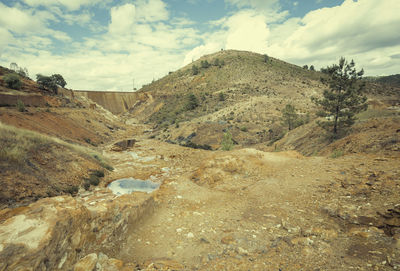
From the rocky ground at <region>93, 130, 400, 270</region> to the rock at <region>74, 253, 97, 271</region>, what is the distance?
36.1 inches

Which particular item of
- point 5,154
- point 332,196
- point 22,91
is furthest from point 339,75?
point 22,91

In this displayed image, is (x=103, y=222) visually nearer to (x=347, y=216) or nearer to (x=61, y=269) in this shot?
(x=61, y=269)

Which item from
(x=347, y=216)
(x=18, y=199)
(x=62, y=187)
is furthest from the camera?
(x=62, y=187)

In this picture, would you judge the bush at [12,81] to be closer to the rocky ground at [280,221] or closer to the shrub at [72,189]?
the shrub at [72,189]

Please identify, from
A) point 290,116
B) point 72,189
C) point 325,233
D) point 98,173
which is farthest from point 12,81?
point 290,116

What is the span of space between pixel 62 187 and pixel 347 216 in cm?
1380

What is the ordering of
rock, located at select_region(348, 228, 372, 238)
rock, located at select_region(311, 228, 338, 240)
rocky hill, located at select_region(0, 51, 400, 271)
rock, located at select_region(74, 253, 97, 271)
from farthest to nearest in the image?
rock, located at select_region(311, 228, 338, 240)
rock, located at select_region(348, 228, 372, 238)
rocky hill, located at select_region(0, 51, 400, 271)
rock, located at select_region(74, 253, 97, 271)

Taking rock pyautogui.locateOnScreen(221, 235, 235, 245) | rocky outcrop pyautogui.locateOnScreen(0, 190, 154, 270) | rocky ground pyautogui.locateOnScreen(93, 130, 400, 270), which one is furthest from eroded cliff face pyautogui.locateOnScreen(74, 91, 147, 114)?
rock pyautogui.locateOnScreen(221, 235, 235, 245)

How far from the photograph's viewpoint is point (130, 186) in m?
13.2

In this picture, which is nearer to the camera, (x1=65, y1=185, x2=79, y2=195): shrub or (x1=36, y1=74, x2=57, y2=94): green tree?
(x1=65, y1=185, x2=79, y2=195): shrub

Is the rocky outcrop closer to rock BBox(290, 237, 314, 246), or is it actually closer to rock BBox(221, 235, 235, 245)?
rock BBox(221, 235, 235, 245)

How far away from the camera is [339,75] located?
15375 mm

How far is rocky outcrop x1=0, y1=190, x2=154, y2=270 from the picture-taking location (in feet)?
10.4

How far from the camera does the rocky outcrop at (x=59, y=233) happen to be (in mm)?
3184
